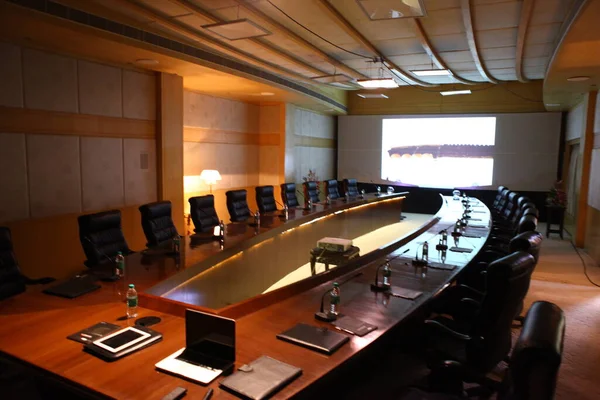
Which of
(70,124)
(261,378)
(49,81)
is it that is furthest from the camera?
(70,124)

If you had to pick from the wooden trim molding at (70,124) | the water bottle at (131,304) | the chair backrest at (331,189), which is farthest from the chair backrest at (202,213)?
the chair backrest at (331,189)

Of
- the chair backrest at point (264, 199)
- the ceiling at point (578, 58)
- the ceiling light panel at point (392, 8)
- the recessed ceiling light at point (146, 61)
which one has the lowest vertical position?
the chair backrest at point (264, 199)

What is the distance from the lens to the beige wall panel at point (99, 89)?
5391 mm

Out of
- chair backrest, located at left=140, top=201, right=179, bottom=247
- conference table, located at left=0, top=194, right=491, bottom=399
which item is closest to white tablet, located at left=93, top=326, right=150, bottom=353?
conference table, located at left=0, top=194, right=491, bottom=399

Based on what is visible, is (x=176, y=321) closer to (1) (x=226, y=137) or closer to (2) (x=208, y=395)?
(2) (x=208, y=395)

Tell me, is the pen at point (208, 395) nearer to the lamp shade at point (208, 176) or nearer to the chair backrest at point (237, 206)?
the chair backrest at point (237, 206)

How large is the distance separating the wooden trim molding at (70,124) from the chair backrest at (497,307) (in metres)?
4.89

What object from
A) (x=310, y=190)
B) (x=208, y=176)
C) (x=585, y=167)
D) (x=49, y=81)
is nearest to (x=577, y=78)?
(x=585, y=167)

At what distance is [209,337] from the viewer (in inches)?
76.4

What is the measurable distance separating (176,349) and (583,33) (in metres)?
4.24

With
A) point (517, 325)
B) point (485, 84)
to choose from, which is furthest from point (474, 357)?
point (485, 84)

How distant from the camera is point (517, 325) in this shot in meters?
3.98

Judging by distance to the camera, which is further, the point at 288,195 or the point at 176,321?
the point at 288,195

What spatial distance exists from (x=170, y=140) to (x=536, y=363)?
20.6ft
